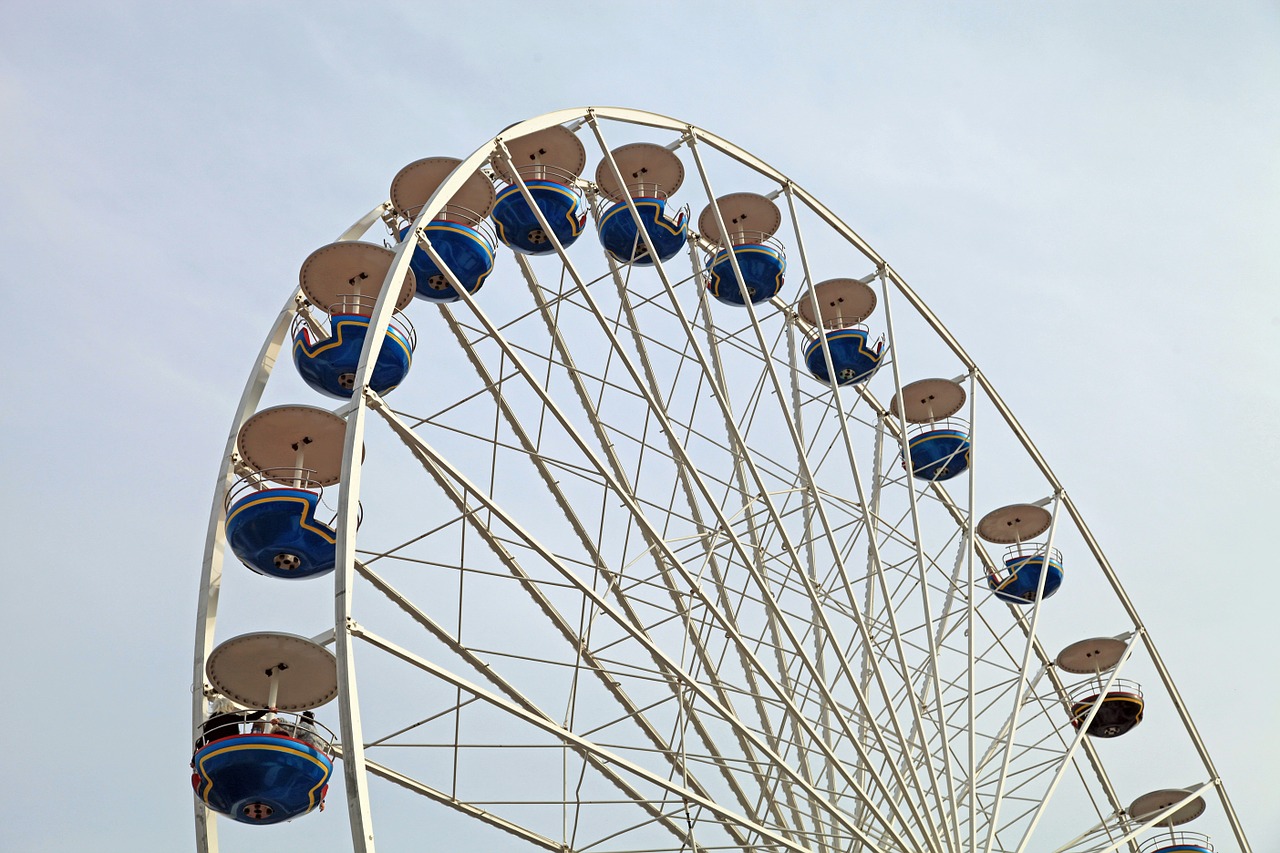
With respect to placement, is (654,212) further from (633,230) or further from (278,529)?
(278,529)

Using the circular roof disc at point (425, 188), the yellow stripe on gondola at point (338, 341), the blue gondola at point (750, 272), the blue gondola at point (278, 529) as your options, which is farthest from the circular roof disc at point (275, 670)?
the blue gondola at point (750, 272)

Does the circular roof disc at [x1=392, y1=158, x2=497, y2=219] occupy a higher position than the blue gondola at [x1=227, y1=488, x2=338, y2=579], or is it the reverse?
the circular roof disc at [x1=392, y1=158, x2=497, y2=219]

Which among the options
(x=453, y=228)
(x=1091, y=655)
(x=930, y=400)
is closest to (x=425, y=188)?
(x=453, y=228)

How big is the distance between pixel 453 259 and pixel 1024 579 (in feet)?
36.3

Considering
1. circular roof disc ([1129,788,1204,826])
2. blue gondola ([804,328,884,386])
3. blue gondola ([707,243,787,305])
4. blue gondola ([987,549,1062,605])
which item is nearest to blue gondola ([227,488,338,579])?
blue gondola ([707,243,787,305])

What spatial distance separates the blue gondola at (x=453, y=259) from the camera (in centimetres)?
1487

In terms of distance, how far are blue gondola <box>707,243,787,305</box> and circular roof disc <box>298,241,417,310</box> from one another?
5.58 metres

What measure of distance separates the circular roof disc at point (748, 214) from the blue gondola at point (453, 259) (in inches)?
163

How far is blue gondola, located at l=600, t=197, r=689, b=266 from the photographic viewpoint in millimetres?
17188

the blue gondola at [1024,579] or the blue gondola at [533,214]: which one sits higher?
the blue gondola at [533,214]

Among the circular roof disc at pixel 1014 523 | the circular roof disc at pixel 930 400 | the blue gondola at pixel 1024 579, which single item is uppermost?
the circular roof disc at pixel 930 400

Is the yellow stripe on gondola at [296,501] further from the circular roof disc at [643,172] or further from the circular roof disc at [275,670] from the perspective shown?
the circular roof disc at [643,172]

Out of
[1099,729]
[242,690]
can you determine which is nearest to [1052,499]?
[1099,729]

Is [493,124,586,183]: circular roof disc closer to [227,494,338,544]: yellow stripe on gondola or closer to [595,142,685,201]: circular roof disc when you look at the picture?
[595,142,685,201]: circular roof disc
